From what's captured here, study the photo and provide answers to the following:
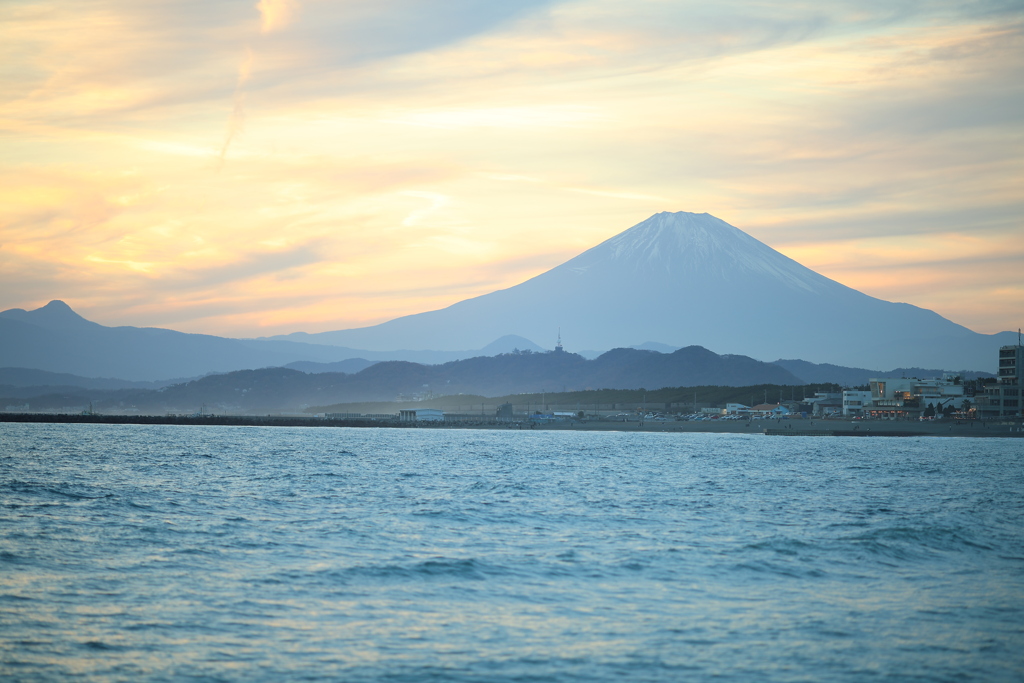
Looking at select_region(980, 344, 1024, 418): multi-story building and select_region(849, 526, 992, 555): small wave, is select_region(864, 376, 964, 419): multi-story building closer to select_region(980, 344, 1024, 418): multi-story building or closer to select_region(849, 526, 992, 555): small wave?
select_region(980, 344, 1024, 418): multi-story building

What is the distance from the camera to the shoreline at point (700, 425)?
114 m

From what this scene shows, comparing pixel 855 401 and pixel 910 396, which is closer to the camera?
pixel 910 396

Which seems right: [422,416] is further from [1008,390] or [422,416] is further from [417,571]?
[417,571]

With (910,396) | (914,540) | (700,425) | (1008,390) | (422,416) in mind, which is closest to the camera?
(914,540)

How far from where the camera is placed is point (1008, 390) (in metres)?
137

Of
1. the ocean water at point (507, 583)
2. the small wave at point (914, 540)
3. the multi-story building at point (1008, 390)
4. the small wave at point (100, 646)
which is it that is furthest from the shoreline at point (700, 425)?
the small wave at point (100, 646)

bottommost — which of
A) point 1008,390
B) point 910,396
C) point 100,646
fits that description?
point 100,646

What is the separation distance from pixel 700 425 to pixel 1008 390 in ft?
164

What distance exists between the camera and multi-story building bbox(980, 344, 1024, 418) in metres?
136

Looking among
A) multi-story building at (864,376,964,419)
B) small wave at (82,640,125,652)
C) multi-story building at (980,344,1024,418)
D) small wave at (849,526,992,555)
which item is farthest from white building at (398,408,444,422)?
small wave at (82,640,125,652)

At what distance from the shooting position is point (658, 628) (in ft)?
50.6

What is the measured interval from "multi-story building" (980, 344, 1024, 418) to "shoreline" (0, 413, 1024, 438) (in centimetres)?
867

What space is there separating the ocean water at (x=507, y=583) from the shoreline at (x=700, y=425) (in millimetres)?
77278

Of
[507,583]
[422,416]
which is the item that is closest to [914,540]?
[507,583]
